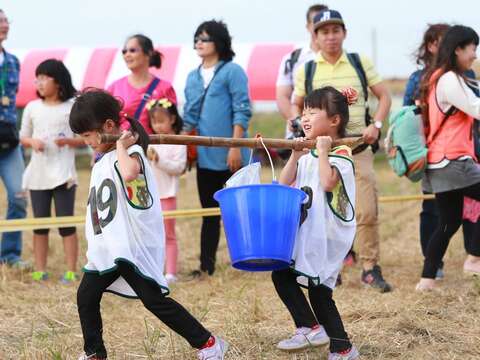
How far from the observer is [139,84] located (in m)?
6.58

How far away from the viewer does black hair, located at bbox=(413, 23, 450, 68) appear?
245 inches

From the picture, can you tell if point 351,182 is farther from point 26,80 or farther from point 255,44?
point 26,80

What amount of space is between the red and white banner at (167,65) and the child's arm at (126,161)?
8904 millimetres

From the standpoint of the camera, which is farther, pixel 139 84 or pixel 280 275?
pixel 139 84

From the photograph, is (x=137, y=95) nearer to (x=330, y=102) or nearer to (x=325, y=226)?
(x=330, y=102)

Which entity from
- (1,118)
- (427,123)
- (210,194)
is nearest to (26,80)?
(1,118)

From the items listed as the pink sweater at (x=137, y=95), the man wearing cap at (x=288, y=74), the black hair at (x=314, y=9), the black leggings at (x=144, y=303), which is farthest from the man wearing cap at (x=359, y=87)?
the black leggings at (x=144, y=303)

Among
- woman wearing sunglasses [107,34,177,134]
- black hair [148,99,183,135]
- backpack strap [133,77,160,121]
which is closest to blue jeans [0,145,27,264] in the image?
woman wearing sunglasses [107,34,177,134]

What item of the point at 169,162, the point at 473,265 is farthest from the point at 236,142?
the point at 473,265

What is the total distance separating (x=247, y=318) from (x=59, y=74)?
2.77 metres

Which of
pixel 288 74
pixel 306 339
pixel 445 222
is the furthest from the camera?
pixel 288 74

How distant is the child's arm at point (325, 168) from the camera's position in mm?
3902

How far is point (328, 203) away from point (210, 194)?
2.72 m

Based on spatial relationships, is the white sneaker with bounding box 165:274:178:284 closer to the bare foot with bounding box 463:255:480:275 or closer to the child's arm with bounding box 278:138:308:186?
the bare foot with bounding box 463:255:480:275
